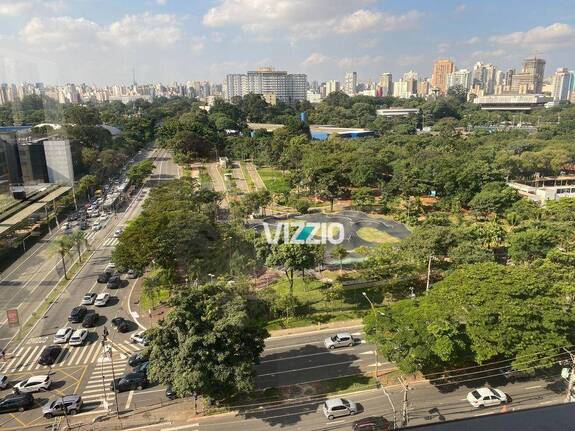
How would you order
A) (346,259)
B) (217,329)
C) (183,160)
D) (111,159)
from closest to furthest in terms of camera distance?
1. (217,329)
2. (346,259)
3. (111,159)
4. (183,160)

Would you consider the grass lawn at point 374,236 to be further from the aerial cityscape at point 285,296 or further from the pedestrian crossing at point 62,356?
the pedestrian crossing at point 62,356

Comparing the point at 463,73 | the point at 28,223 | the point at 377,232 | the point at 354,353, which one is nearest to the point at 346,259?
the point at 377,232

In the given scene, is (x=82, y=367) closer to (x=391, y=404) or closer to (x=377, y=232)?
(x=391, y=404)

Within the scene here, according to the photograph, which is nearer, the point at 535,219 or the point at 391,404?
the point at 391,404

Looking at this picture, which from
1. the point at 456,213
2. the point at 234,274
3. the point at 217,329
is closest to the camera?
the point at 217,329

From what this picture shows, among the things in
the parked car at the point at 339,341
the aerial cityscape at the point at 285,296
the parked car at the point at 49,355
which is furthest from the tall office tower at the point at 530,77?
the parked car at the point at 49,355

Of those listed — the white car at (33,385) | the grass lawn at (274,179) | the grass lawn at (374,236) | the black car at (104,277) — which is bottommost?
the white car at (33,385)

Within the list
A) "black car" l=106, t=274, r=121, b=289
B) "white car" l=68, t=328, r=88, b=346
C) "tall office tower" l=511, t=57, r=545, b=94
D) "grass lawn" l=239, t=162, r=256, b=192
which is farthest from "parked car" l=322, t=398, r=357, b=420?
"tall office tower" l=511, t=57, r=545, b=94
